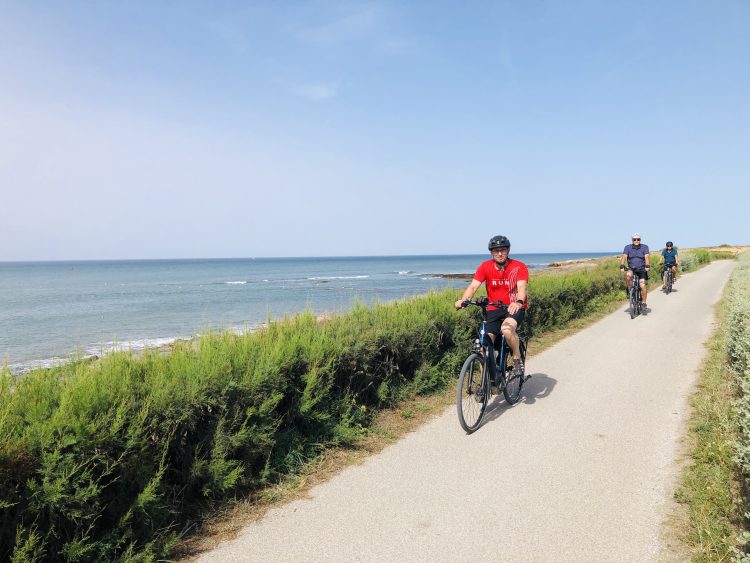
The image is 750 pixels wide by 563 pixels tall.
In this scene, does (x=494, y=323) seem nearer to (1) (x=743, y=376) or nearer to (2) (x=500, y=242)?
(2) (x=500, y=242)

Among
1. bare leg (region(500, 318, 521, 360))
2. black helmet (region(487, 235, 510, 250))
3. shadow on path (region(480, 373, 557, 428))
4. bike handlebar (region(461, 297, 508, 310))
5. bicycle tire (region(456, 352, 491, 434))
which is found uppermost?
black helmet (region(487, 235, 510, 250))

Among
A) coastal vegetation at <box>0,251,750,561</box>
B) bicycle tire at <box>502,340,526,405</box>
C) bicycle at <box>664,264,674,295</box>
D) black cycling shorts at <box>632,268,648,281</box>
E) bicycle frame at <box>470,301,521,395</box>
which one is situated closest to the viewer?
coastal vegetation at <box>0,251,750,561</box>

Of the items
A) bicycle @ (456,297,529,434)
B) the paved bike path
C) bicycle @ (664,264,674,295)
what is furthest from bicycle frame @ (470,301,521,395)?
bicycle @ (664,264,674,295)

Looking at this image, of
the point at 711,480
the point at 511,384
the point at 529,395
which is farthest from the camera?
the point at 529,395

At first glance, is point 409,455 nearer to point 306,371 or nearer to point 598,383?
point 306,371

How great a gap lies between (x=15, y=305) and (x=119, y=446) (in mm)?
42940

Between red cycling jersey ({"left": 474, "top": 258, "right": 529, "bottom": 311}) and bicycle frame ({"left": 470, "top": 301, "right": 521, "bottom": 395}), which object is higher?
red cycling jersey ({"left": 474, "top": 258, "right": 529, "bottom": 311})

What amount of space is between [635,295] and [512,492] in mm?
11482

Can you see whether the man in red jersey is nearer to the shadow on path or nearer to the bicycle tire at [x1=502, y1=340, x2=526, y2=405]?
the bicycle tire at [x1=502, y1=340, x2=526, y2=405]

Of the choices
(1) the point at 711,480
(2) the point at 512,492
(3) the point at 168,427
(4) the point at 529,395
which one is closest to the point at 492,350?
(4) the point at 529,395

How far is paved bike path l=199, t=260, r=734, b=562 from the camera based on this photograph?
3230 millimetres

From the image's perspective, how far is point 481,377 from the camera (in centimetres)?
564

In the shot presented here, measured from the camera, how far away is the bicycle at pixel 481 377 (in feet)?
17.4

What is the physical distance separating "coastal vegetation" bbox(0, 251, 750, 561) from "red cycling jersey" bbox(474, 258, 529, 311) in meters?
1.38
